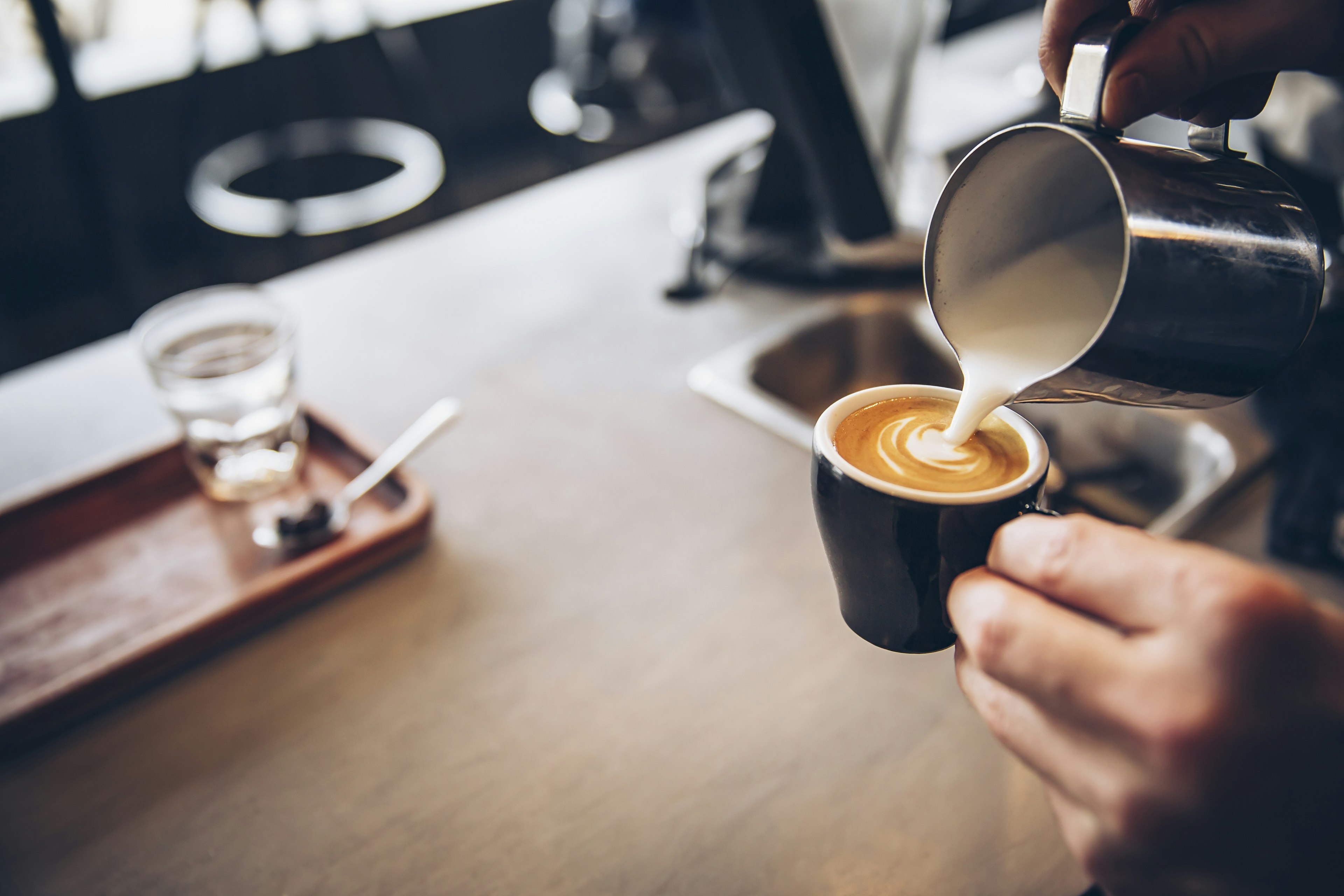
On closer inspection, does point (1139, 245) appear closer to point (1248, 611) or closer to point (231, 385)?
point (1248, 611)

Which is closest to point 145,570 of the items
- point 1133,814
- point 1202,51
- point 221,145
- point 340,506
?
point 340,506

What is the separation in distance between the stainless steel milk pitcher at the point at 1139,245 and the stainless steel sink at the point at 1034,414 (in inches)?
18.9

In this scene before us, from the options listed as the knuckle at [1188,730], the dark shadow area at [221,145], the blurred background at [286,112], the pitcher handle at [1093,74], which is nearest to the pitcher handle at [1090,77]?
the pitcher handle at [1093,74]

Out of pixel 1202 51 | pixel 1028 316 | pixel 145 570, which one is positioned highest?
pixel 1202 51

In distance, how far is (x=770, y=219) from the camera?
1.58 m

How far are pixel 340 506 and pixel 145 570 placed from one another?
0.22 metres

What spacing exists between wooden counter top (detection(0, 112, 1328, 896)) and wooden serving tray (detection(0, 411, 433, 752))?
34 millimetres

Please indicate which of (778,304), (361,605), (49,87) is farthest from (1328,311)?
(49,87)

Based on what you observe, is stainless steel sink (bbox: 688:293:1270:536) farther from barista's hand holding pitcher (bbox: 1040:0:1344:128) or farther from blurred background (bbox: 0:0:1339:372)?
blurred background (bbox: 0:0:1339:372)

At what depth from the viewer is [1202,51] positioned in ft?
2.15

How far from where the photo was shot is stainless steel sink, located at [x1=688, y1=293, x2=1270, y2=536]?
1.14 meters

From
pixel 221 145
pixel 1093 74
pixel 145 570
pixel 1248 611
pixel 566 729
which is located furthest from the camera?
pixel 221 145

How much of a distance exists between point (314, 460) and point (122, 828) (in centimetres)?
51

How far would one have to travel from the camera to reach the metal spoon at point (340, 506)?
0.99m
